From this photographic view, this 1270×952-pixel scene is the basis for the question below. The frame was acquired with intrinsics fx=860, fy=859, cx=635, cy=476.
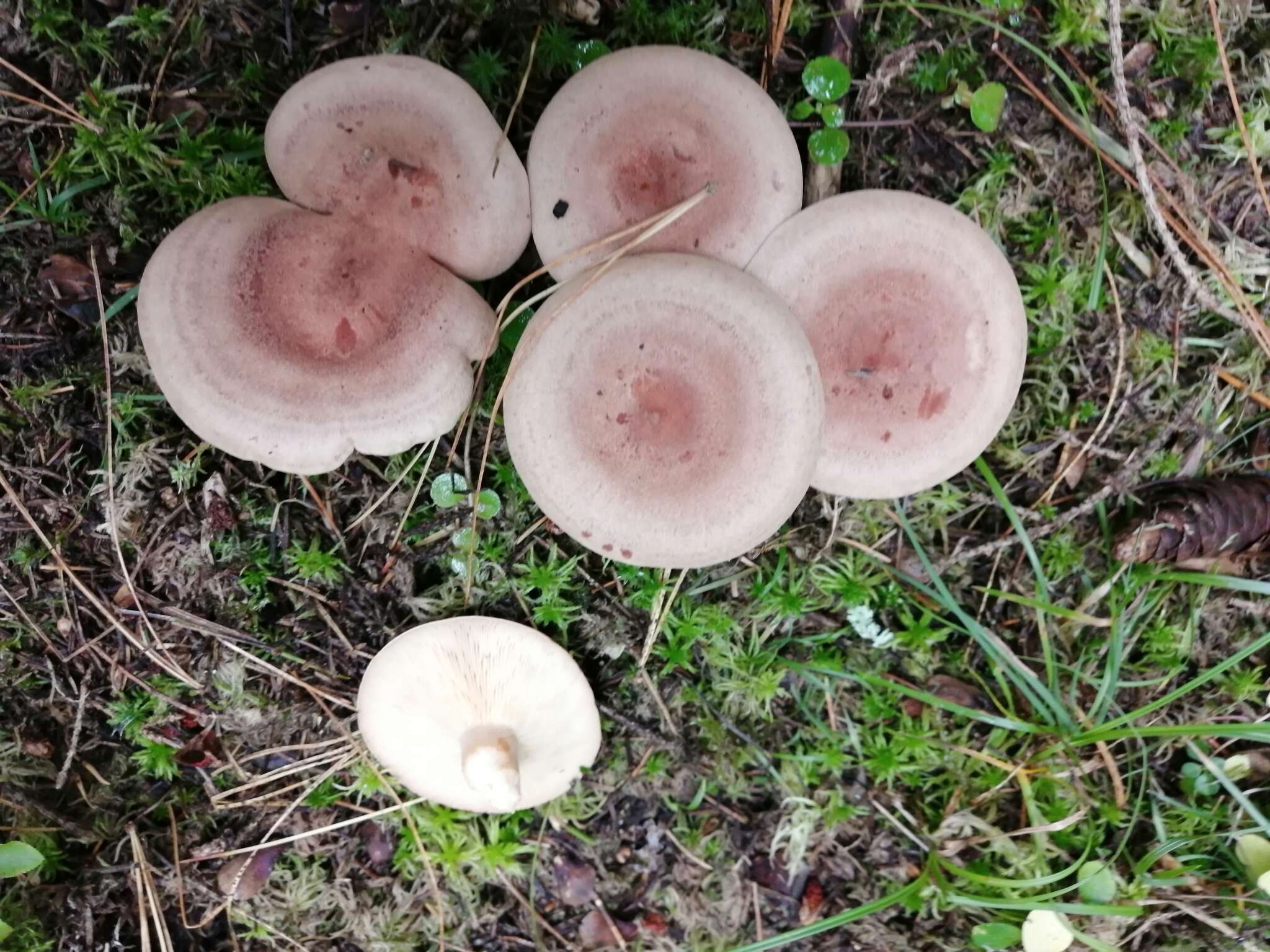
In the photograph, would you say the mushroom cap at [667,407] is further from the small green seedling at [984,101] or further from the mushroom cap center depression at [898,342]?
the small green seedling at [984,101]

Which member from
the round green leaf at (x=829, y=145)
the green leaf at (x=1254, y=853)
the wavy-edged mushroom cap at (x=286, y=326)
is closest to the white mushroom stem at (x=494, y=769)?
the wavy-edged mushroom cap at (x=286, y=326)

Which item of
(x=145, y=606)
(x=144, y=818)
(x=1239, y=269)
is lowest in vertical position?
(x=144, y=818)

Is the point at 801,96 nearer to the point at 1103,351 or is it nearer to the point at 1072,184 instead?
the point at 1072,184

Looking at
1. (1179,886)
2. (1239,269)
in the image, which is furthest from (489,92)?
(1179,886)

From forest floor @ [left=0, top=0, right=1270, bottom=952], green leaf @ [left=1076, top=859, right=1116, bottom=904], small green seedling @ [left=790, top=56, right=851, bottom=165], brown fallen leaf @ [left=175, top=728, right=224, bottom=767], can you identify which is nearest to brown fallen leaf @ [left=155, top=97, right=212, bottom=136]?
forest floor @ [left=0, top=0, right=1270, bottom=952]

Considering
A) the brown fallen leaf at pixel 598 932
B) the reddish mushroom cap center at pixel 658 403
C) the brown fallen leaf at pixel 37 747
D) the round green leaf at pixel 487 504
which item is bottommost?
the brown fallen leaf at pixel 598 932

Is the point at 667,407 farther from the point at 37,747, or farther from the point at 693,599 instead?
the point at 37,747
